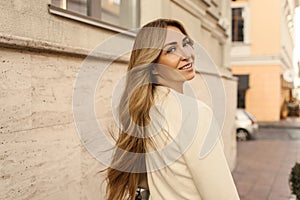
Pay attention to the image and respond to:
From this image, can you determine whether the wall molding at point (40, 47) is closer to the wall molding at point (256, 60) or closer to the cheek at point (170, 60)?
the cheek at point (170, 60)

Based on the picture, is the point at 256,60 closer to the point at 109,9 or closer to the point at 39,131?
the point at 109,9

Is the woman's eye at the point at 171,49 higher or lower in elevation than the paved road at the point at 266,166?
higher

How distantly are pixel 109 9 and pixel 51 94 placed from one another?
1.66 metres

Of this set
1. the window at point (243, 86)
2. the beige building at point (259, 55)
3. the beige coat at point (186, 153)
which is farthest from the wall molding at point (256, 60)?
the beige coat at point (186, 153)

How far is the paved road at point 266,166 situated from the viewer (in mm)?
6941

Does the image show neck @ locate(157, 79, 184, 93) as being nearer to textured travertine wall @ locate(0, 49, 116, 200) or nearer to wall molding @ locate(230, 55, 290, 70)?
textured travertine wall @ locate(0, 49, 116, 200)

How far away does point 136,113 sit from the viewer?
1536mm

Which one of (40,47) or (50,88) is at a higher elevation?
(40,47)

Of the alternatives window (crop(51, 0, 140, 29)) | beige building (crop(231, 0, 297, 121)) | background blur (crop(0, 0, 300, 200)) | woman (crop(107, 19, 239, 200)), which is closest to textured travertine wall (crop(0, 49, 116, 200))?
background blur (crop(0, 0, 300, 200))

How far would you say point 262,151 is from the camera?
12.1 metres

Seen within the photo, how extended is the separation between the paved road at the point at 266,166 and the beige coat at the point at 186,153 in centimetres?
552

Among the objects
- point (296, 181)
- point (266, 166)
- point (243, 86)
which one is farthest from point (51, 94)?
point (243, 86)

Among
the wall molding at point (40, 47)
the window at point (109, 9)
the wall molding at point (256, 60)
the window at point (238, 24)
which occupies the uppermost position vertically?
the window at point (238, 24)

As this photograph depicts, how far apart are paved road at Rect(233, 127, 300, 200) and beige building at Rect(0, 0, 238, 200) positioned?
179 inches
